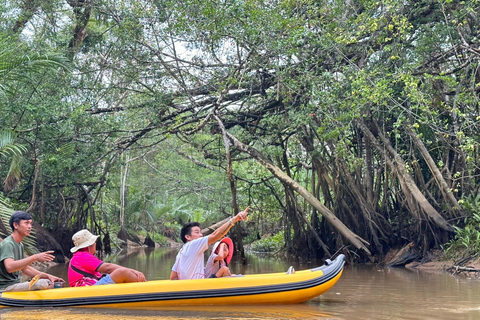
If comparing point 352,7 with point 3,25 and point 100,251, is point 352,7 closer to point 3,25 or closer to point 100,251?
point 3,25

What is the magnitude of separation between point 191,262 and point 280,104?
5.98m

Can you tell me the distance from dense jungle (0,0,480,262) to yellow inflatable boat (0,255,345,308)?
10.3ft

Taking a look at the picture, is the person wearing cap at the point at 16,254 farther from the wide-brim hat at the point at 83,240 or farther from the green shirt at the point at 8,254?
the wide-brim hat at the point at 83,240

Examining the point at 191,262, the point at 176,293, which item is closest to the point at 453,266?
the point at 191,262

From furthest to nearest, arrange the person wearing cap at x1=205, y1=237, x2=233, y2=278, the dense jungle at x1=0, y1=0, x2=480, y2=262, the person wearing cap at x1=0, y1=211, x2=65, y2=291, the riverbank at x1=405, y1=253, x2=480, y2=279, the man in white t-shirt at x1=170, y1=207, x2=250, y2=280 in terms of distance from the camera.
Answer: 1. the dense jungle at x1=0, y1=0, x2=480, y2=262
2. the riverbank at x1=405, y1=253, x2=480, y2=279
3. the person wearing cap at x1=205, y1=237, x2=233, y2=278
4. the man in white t-shirt at x1=170, y1=207, x2=250, y2=280
5. the person wearing cap at x1=0, y1=211, x2=65, y2=291

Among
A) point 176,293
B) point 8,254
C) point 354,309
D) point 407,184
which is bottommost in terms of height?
point 354,309

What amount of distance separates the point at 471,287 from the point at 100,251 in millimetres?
10543

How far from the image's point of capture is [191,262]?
551 cm

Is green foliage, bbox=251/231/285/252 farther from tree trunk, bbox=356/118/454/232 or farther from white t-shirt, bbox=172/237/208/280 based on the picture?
white t-shirt, bbox=172/237/208/280

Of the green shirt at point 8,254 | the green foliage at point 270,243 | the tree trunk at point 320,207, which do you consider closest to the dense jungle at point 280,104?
the tree trunk at point 320,207

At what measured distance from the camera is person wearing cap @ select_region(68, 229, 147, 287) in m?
5.20

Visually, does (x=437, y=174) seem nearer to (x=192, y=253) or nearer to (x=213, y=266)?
(x=213, y=266)

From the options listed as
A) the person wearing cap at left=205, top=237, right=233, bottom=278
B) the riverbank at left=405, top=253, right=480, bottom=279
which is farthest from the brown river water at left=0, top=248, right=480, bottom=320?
the riverbank at left=405, top=253, right=480, bottom=279

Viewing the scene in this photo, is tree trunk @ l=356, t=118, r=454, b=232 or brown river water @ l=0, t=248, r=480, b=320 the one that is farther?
tree trunk @ l=356, t=118, r=454, b=232
